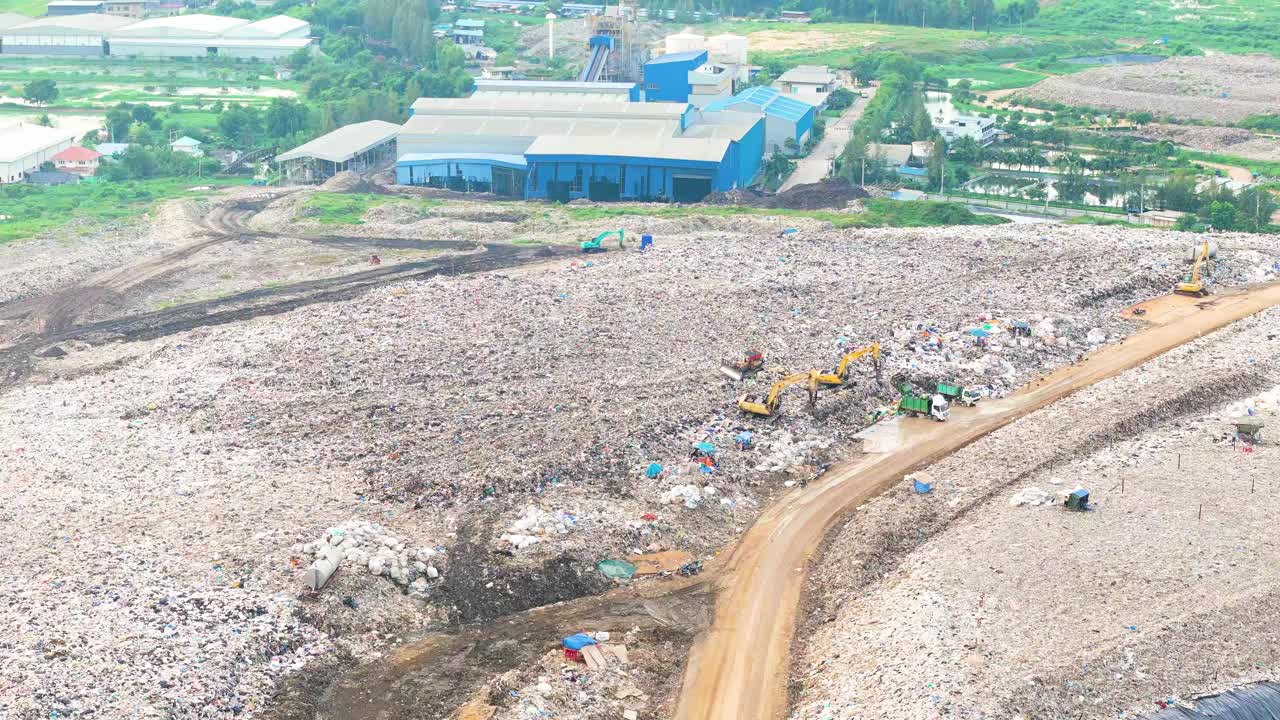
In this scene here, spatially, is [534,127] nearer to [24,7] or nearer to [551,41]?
[551,41]

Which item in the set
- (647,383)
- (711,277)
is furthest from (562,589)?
(711,277)

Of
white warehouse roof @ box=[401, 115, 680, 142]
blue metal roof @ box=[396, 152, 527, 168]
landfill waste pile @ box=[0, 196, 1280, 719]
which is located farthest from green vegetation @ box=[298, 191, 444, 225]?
landfill waste pile @ box=[0, 196, 1280, 719]

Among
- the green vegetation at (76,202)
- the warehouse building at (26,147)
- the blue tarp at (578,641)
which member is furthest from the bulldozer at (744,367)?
the warehouse building at (26,147)

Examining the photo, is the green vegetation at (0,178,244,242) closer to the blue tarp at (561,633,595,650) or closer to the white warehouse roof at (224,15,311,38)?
the blue tarp at (561,633,595,650)

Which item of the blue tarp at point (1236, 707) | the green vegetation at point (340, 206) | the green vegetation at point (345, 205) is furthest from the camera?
the green vegetation at point (345, 205)

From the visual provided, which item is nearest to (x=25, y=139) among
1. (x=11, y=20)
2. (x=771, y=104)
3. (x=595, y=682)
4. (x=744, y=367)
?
(x=771, y=104)

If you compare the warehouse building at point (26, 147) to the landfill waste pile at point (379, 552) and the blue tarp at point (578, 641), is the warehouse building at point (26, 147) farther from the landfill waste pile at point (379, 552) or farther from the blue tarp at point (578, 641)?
the blue tarp at point (578, 641)
